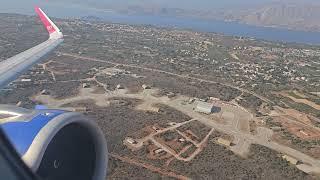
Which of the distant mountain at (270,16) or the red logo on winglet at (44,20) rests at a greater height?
the red logo on winglet at (44,20)

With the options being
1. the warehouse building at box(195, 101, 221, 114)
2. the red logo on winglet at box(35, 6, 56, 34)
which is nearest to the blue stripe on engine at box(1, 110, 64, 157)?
the red logo on winglet at box(35, 6, 56, 34)

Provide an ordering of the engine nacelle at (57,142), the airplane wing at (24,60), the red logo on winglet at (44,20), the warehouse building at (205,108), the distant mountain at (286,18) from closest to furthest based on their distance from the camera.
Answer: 1. the engine nacelle at (57,142)
2. the airplane wing at (24,60)
3. the red logo on winglet at (44,20)
4. the warehouse building at (205,108)
5. the distant mountain at (286,18)

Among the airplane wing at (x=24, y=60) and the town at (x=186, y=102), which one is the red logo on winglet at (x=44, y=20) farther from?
the town at (x=186, y=102)

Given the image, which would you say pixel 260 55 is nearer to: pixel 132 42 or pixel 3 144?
pixel 132 42

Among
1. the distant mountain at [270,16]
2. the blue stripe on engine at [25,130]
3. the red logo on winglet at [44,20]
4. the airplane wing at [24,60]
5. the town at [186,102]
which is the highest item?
the blue stripe on engine at [25,130]

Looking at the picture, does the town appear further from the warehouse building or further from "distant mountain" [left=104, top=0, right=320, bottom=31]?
"distant mountain" [left=104, top=0, right=320, bottom=31]

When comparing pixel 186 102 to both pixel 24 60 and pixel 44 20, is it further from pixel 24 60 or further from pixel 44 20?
pixel 24 60

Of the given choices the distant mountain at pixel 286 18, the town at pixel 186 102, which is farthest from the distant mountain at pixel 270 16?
the town at pixel 186 102

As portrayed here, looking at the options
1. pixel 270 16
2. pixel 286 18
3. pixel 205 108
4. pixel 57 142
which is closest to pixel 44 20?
pixel 57 142
